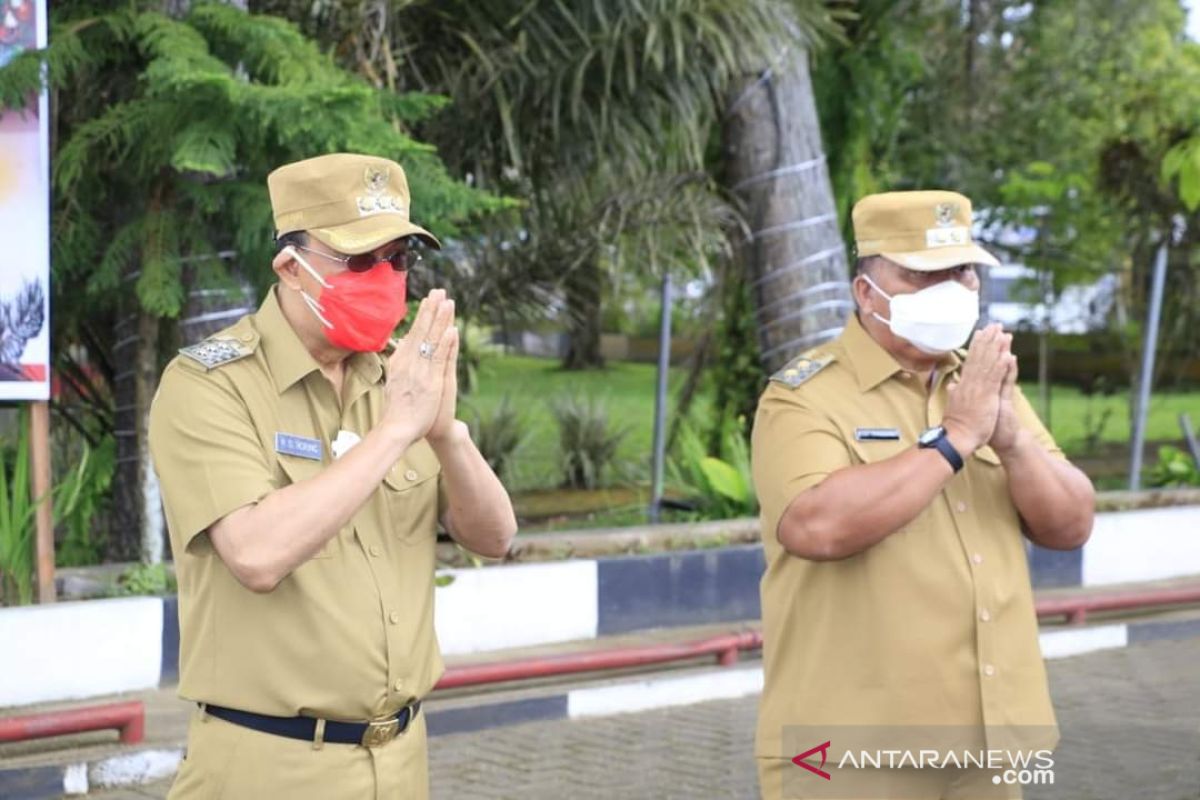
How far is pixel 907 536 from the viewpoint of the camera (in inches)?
124

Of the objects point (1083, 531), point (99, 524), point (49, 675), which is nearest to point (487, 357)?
point (99, 524)

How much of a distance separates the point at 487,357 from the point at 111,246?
19.4 feet

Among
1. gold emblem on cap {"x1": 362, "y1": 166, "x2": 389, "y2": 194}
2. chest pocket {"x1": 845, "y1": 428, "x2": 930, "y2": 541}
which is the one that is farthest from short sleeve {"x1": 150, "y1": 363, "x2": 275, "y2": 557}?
chest pocket {"x1": 845, "y1": 428, "x2": 930, "y2": 541}

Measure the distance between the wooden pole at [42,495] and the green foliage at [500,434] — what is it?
15.0ft

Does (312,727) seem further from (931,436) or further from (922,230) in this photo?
(922,230)

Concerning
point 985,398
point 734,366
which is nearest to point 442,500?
point 985,398

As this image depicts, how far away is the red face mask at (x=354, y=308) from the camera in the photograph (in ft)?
9.51

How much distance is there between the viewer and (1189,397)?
1444 cm

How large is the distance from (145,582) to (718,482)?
3472 millimetres

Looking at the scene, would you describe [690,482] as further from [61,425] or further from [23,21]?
[23,21]

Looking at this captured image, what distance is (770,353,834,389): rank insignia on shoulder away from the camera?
330 centimetres

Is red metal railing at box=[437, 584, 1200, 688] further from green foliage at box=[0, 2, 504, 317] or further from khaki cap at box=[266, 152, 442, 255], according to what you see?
khaki cap at box=[266, 152, 442, 255]

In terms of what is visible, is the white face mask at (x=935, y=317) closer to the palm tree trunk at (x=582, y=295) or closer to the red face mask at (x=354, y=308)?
the red face mask at (x=354, y=308)

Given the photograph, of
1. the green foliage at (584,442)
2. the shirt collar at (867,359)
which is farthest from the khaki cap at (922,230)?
the green foliage at (584,442)
